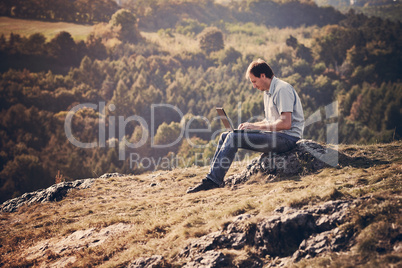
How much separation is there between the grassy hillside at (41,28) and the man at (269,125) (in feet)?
222

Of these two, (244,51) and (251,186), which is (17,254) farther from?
(244,51)

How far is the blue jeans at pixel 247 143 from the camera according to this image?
6.39m

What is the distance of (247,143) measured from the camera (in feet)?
21.2

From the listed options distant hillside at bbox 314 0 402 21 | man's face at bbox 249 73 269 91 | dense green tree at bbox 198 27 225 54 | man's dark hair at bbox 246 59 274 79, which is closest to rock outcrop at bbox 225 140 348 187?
man's face at bbox 249 73 269 91

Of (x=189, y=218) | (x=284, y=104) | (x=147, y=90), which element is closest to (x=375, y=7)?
(x=147, y=90)

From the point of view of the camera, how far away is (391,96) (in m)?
43.3

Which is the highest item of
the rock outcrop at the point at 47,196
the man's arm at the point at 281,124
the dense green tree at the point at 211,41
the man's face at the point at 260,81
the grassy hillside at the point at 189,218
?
the dense green tree at the point at 211,41

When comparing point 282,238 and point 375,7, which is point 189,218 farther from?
point 375,7

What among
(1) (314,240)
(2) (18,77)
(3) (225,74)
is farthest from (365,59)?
(1) (314,240)

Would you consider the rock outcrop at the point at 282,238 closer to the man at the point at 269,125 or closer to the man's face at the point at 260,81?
the man at the point at 269,125

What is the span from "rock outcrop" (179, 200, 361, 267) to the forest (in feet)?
79.0

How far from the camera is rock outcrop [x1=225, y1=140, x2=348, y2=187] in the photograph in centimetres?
679

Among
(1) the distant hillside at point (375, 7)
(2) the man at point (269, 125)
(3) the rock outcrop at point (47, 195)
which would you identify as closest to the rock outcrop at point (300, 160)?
(2) the man at point (269, 125)

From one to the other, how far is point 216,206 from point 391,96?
149ft
